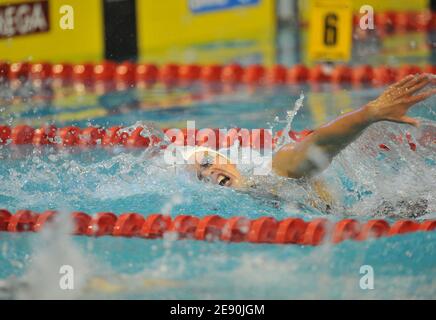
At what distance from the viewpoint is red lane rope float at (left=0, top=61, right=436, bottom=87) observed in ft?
21.7

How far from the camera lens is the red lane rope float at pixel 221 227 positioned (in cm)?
354

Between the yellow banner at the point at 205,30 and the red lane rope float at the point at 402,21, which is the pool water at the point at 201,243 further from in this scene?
the red lane rope float at the point at 402,21

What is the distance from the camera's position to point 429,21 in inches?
345

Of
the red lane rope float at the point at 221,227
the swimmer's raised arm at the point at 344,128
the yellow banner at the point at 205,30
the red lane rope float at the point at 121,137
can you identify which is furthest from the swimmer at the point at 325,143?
the yellow banner at the point at 205,30

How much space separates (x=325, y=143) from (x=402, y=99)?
37 cm

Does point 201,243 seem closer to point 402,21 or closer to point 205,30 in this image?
point 205,30

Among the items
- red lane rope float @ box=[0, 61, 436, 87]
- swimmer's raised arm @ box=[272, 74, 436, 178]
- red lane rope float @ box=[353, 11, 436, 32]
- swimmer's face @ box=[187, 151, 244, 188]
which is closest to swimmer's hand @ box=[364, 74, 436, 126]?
swimmer's raised arm @ box=[272, 74, 436, 178]

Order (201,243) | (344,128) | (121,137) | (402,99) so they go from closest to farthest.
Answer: (402,99) → (344,128) → (201,243) → (121,137)

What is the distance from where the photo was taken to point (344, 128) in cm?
352

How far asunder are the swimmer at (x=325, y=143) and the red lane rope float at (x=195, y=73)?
2786mm

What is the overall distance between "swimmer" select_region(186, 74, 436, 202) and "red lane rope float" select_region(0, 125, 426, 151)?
45.3 inches

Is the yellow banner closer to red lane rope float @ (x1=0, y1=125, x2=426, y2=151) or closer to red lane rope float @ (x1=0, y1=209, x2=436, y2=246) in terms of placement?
→ red lane rope float @ (x1=0, y1=125, x2=426, y2=151)

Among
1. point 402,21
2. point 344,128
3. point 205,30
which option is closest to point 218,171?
point 344,128

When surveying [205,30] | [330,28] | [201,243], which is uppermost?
[205,30]
